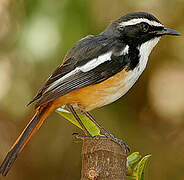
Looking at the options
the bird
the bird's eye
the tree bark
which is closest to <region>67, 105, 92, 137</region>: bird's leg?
the bird

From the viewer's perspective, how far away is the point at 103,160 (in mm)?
2766

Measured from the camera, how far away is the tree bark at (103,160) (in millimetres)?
2705

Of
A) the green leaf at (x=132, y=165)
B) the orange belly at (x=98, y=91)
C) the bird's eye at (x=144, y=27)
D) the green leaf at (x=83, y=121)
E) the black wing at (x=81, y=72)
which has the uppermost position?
the bird's eye at (x=144, y=27)

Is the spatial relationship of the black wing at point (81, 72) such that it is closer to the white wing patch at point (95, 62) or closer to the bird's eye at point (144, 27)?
the white wing patch at point (95, 62)

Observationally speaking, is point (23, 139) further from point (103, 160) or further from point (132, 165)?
point (132, 165)

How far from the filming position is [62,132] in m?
5.04

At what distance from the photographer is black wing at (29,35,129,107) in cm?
324

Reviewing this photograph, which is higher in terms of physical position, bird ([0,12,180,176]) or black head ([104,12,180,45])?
black head ([104,12,180,45])

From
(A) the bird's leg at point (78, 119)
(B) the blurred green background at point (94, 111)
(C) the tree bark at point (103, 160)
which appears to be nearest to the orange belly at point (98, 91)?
(A) the bird's leg at point (78, 119)

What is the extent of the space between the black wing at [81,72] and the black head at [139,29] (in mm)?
165

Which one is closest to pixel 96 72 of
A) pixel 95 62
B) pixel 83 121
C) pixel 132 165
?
pixel 95 62

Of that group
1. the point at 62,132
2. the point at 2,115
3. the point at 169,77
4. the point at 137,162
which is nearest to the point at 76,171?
the point at 62,132

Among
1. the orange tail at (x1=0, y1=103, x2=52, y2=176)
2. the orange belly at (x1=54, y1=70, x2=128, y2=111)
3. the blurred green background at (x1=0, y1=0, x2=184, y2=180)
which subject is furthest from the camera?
the blurred green background at (x1=0, y1=0, x2=184, y2=180)

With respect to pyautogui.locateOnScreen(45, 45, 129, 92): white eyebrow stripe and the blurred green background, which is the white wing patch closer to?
pyautogui.locateOnScreen(45, 45, 129, 92): white eyebrow stripe
